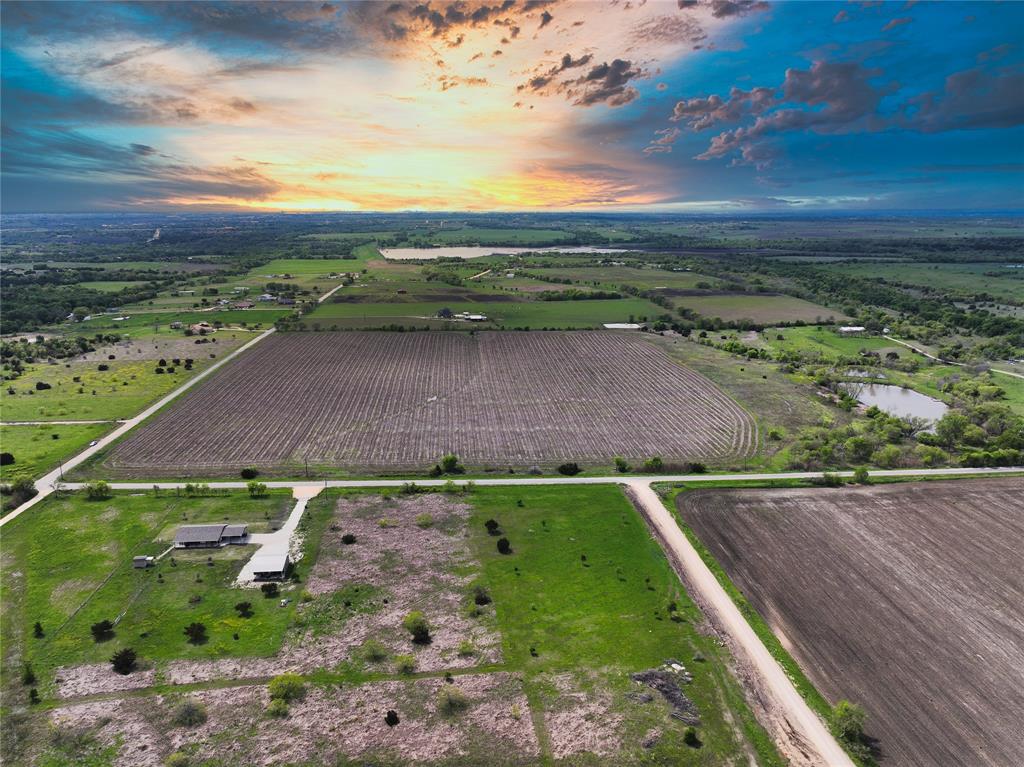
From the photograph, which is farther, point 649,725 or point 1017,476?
point 1017,476

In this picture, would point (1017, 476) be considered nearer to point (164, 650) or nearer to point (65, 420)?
point (164, 650)

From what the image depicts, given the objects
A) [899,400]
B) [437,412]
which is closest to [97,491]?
[437,412]

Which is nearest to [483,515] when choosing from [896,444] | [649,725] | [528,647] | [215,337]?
[528,647]

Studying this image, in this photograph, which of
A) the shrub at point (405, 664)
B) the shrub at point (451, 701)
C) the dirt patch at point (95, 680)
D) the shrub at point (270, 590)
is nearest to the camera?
the shrub at point (451, 701)

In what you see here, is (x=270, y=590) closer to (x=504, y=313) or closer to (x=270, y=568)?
(x=270, y=568)

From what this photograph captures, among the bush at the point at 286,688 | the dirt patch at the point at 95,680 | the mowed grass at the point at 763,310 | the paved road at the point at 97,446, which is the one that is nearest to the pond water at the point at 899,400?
the mowed grass at the point at 763,310

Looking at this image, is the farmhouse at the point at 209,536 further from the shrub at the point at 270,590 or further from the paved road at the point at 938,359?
the paved road at the point at 938,359

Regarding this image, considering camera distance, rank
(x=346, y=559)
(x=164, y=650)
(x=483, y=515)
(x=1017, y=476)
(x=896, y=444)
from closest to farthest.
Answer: (x=164, y=650) → (x=346, y=559) → (x=483, y=515) → (x=1017, y=476) → (x=896, y=444)
